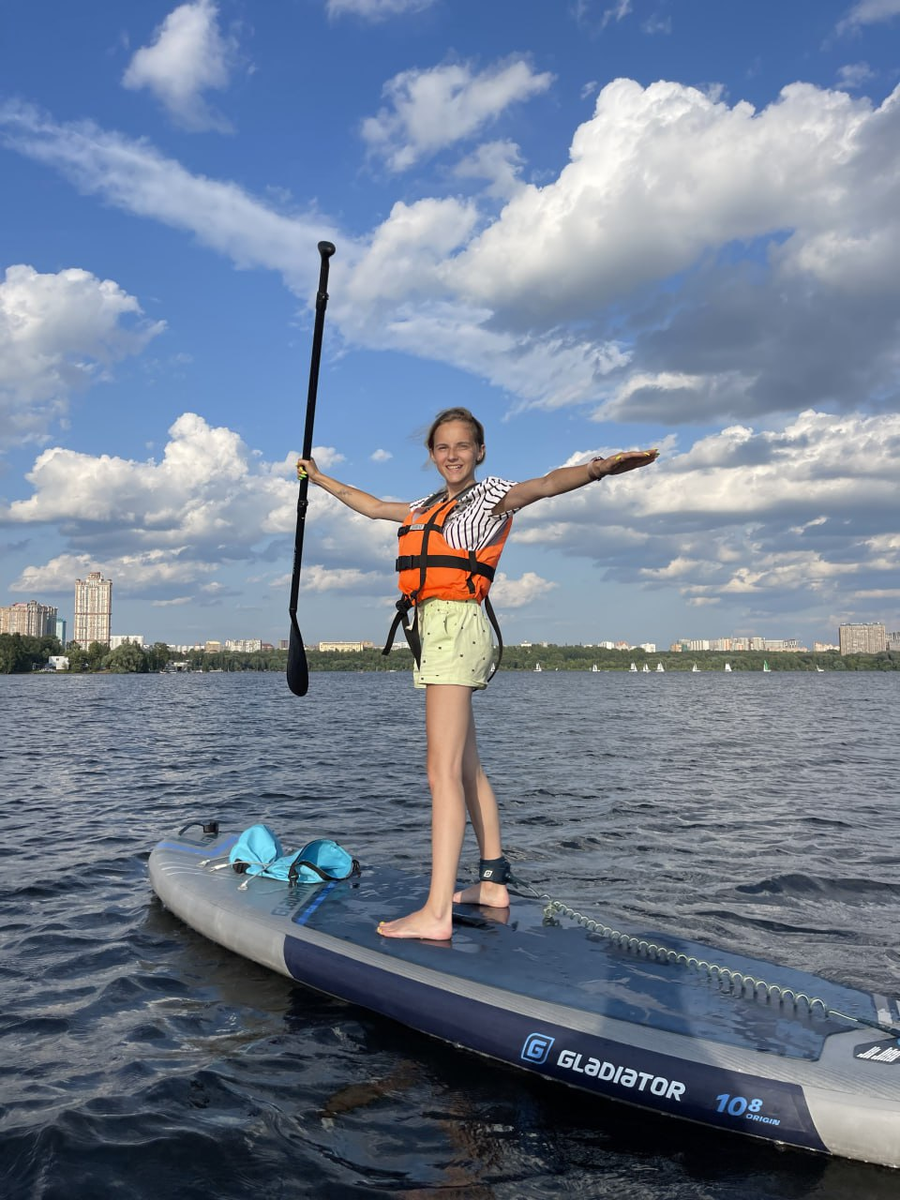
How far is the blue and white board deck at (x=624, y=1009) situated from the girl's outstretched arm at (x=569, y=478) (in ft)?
7.87

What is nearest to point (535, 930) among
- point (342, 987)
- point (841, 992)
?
point (342, 987)

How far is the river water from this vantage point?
319 cm

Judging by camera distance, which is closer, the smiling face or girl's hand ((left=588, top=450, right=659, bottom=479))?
girl's hand ((left=588, top=450, right=659, bottom=479))

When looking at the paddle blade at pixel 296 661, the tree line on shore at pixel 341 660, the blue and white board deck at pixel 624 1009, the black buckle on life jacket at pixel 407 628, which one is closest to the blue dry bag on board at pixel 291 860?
the blue and white board deck at pixel 624 1009

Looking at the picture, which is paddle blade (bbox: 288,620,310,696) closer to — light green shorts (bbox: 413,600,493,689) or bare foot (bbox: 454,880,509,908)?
light green shorts (bbox: 413,600,493,689)

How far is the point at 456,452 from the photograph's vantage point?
15.6 ft

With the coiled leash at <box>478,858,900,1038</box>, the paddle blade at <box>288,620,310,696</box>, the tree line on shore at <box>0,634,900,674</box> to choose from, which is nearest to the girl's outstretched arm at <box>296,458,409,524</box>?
the paddle blade at <box>288,620,310,696</box>

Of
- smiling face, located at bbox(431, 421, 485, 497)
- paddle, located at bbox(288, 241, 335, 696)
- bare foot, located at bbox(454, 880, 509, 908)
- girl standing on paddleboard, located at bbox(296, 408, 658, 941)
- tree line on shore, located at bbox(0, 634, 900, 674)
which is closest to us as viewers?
girl standing on paddleboard, located at bbox(296, 408, 658, 941)

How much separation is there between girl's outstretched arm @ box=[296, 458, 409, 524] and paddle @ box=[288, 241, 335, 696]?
197 mm

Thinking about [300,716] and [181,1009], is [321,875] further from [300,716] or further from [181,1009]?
[300,716]

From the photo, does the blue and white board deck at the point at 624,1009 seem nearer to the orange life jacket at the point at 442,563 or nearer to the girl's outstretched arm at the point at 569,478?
the orange life jacket at the point at 442,563

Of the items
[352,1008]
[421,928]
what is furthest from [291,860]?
[421,928]

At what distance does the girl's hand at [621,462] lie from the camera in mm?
3707

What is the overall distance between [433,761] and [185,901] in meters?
2.66
